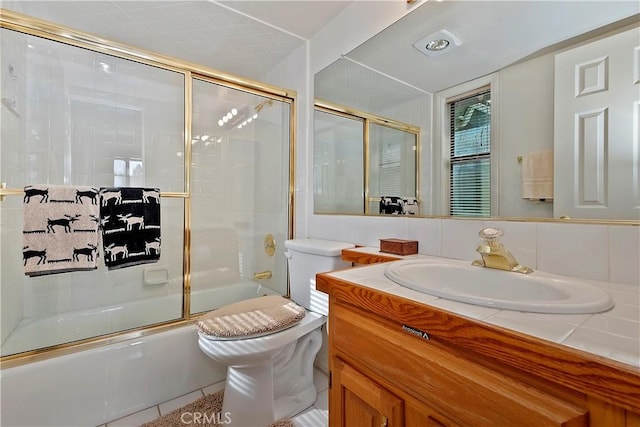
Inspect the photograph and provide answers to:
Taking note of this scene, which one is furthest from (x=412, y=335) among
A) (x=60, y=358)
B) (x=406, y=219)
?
(x=60, y=358)

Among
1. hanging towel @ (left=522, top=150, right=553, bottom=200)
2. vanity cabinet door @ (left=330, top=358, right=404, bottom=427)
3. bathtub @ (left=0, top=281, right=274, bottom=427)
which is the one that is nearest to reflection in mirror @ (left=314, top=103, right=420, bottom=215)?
hanging towel @ (left=522, top=150, right=553, bottom=200)

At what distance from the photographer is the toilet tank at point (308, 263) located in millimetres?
1358

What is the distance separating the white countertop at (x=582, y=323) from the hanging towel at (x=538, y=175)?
33 cm

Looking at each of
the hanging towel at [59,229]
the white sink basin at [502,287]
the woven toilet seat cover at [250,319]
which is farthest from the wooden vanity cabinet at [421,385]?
the hanging towel at [59,229]

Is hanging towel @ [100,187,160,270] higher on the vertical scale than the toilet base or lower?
higher

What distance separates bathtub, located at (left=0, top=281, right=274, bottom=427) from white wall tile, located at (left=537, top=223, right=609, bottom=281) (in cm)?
156

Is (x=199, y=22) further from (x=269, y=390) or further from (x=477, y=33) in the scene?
(x=269, y=390)

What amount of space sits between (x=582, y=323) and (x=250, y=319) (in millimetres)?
1077

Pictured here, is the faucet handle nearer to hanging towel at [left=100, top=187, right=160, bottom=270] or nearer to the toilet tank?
the toilet tank

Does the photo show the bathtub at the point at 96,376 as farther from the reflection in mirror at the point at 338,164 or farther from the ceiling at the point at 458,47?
the ceiling at the point at 458,47

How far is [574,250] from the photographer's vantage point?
77cm

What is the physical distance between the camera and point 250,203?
7.58ft

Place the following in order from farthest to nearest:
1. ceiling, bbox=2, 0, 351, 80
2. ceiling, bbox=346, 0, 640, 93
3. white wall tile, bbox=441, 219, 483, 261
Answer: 1. ceiling, bbox=2, 0, 351, 80
2. white wall tile, bbox=441, 219, 483, 261
3. ceiling, bbox=346, 0, 640, 93

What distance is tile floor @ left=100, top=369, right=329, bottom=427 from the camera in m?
1.24
